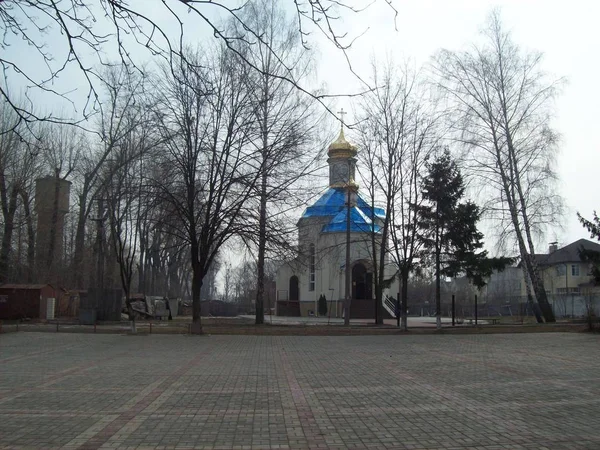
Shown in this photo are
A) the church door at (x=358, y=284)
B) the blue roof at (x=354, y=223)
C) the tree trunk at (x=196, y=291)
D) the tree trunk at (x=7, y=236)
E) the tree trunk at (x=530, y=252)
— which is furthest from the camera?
the church door at (x=358, y=284)

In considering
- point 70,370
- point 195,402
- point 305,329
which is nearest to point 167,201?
point 305,329

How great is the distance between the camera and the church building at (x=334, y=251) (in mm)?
29047

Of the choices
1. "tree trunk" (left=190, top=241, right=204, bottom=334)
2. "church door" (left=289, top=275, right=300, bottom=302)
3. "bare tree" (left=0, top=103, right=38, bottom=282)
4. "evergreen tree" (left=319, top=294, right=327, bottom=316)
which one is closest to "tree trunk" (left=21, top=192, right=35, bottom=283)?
"bare tree" (left=0, top=103, right=38, bottom=282)

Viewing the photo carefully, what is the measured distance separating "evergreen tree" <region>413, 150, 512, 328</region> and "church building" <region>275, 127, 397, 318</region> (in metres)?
3.21

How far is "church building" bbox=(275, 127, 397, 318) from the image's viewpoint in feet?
95.3

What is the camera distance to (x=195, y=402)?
831 centimetres

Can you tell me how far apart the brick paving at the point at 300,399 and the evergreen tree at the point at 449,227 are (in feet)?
41.0

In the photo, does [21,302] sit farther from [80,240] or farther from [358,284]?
[358,284]

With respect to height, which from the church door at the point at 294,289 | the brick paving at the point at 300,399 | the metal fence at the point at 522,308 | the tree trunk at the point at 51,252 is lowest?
the brick paving at the point at 300,399

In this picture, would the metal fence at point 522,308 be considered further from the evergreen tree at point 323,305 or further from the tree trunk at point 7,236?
the tree trunk at point 7,236

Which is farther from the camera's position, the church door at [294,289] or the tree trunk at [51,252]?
the church door at [294,289]

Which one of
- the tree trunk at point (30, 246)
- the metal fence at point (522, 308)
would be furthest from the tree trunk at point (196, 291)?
the metal fence at point (522, 308)

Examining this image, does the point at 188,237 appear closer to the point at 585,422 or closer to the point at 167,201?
the point at 167,201

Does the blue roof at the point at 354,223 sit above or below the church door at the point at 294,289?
above
